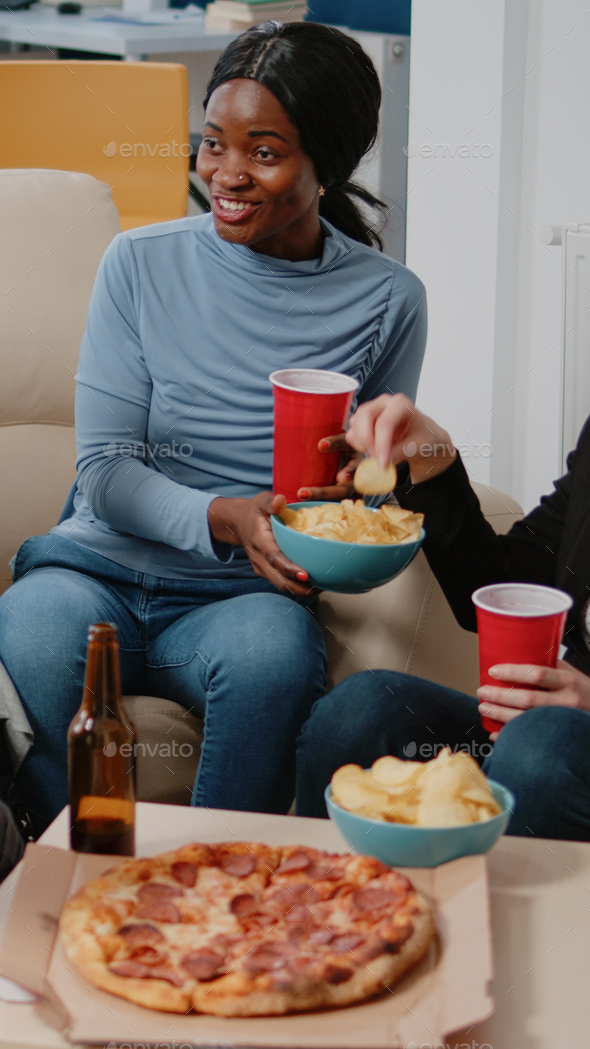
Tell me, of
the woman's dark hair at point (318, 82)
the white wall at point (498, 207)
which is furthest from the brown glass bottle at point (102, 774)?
the white wall at point (498, 207)

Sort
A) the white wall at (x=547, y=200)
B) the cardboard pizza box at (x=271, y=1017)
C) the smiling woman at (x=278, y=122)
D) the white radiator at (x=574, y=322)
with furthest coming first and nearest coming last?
1. the white wall at (x=547, y=200)
2. the white radiator at (x=574, y=322)
3. the smiling woman at (x=278, y=122)
4. the cardboard pizza box at (x=271, y=1017)

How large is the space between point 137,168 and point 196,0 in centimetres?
214

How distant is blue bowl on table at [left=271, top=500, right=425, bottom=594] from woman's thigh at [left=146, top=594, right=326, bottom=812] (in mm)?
137

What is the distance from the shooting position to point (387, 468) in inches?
51.5

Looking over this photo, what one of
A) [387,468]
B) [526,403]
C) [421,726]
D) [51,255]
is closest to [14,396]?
[51,255]

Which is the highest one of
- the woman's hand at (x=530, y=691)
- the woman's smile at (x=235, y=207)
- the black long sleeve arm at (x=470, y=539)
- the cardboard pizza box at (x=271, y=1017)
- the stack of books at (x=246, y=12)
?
the stack of books at (x=246, y=12)

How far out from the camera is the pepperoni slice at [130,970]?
2.56 ft

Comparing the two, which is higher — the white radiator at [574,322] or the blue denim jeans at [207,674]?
the white radiator at [574,322]

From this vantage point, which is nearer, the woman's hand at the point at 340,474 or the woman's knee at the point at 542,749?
the woman's knee at the point at 542,749

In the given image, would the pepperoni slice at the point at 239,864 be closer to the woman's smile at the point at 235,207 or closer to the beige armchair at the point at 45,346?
the beige armchair at the point at 45,346

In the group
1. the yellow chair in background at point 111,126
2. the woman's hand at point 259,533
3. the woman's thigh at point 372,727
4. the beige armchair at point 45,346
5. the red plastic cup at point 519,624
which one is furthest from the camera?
the yellow chair in background at point 111,126

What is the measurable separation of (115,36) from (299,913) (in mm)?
3805

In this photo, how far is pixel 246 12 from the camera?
418 cm

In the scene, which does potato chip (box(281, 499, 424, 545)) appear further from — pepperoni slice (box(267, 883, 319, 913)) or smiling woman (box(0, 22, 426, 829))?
pepperoni slice (box(267, 883, 319, 913))
